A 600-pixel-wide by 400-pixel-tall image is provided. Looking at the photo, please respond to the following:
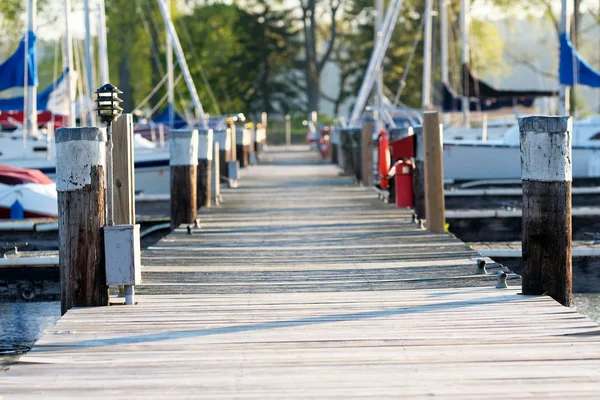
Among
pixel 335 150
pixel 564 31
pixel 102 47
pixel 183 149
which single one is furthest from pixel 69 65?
pixel 183 149

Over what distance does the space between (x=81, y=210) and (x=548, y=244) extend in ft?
11.0

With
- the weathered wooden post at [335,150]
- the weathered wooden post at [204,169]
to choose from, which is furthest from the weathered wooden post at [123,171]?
the weathered wooden post at [335,150]

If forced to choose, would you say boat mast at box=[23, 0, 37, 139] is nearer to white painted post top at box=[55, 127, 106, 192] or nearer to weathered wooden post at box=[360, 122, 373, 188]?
weathered wooden post at box=[360, 122, 373, 188]

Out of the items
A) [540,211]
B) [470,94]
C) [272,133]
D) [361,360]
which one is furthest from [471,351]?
[272,133]

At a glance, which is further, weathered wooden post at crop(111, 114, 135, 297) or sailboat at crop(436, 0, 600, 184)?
sailboat at crop(436, 0, 600, 184)

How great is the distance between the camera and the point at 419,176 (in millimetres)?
14680

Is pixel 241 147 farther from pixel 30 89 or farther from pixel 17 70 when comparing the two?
pixel 17 70

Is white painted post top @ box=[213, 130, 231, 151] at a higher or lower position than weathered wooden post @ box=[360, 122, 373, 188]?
higher

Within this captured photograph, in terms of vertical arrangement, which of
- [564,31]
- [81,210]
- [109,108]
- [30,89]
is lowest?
[81,210]

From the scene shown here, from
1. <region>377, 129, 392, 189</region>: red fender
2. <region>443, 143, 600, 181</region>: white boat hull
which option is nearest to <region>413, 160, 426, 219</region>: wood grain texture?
<region>377, 129, 392, 189</region>: red fender

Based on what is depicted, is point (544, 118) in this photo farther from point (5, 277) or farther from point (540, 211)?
point (5, 277)

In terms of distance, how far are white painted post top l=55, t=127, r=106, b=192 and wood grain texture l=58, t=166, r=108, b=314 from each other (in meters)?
0.04

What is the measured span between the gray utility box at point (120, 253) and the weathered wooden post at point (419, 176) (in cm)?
693

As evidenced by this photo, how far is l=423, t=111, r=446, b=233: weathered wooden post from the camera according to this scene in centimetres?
1240
